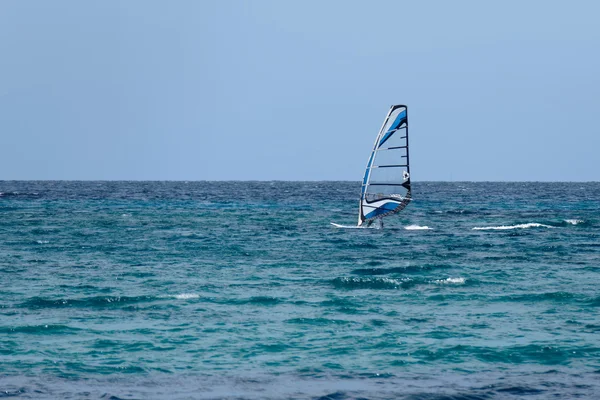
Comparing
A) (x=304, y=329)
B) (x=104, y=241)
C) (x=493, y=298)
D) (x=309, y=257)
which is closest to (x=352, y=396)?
(x=304, y=329)

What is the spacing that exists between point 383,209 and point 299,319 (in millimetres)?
25749

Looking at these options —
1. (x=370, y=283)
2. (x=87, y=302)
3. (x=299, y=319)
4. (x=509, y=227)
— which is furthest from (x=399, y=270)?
(x=509, y=227)

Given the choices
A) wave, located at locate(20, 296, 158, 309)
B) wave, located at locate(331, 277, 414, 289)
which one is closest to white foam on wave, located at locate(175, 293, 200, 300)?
wave, located at locate(20, 296, 158, 309)

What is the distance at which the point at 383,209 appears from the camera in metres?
48.2

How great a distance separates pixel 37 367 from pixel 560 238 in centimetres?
3739

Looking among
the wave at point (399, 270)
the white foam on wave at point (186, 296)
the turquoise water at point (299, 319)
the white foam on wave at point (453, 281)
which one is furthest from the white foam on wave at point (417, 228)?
the white foam on wave at point (186, 296)

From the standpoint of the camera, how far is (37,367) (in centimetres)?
1791

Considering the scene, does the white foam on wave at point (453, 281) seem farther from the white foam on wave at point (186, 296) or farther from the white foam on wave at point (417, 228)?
the white foam on wave at point (417, 228)

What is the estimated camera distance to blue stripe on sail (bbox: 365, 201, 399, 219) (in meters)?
47.4

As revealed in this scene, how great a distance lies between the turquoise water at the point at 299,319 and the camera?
1677cm

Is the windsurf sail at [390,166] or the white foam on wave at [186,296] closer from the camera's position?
the white foam on wave at [186,296]

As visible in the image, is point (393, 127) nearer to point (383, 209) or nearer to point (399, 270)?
point (383, 209)

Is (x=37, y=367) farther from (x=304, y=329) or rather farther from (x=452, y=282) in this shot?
(x=452, y=282)

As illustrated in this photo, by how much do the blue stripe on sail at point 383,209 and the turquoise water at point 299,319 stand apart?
2.38 m
